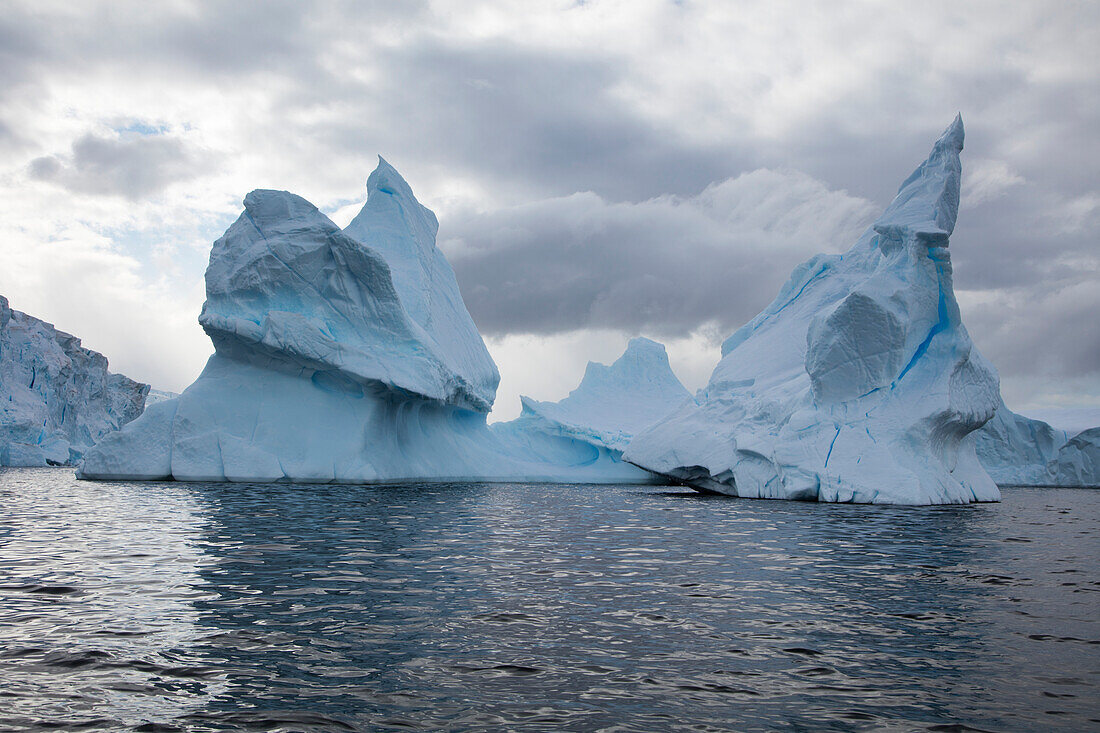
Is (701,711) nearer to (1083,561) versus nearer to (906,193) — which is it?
(1083,561)

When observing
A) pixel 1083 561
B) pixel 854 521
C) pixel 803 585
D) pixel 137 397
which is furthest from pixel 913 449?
pixel 137 397

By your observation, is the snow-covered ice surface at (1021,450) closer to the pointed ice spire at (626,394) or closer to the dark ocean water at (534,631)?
the pointed ice spire at (626,394)

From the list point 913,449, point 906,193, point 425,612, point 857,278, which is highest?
point 906,193

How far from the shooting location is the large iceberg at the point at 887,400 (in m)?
16.4

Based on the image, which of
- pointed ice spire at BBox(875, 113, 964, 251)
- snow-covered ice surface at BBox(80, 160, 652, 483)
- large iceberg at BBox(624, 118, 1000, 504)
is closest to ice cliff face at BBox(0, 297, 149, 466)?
snow-covered ice surface at BBox(80, 160, 652, 483)

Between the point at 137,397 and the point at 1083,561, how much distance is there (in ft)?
172

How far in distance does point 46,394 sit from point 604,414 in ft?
87.1

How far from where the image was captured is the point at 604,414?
119 feet

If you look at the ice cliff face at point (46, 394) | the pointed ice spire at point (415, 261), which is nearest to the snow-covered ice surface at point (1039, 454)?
the pointed ice spire at point (415, 261)

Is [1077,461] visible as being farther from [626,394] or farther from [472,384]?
[472,384]

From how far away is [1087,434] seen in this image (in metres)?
32.3

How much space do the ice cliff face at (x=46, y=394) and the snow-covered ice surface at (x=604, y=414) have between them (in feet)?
68.3

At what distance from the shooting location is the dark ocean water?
3359mm

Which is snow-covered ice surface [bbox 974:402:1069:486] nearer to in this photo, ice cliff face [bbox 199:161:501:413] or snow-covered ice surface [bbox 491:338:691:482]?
snow-covered ice surface [bbox 491:338:691:482]
